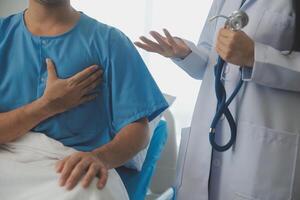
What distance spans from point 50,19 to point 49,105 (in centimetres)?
31

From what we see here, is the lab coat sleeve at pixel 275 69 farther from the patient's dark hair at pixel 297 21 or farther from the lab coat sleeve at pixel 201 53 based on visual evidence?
the lab coat sleeve at pixel 201 53

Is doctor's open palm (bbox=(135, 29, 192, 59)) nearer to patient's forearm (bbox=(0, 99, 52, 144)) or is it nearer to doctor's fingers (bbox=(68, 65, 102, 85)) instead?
doctor's fingers (bbox=(68, 65, 102, 85))

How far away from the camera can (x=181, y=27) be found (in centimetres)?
193

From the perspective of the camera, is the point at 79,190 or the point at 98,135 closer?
the point at 79,190

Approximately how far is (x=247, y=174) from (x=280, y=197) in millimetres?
108

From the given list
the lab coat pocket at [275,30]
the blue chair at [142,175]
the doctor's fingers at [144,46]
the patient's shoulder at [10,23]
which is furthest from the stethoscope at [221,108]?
the patient's shoulder at [10,23]

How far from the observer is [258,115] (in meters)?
1.08

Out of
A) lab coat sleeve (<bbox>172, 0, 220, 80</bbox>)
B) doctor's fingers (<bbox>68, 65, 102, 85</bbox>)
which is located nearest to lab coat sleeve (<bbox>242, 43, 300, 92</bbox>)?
lab coat sleeve (<bbox>172, 0, 220, 80</bbox>)

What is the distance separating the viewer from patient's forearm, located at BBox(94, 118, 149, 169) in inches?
43.4

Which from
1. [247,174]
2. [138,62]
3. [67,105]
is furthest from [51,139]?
[247,174]

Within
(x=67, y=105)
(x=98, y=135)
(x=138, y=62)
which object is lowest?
(x=98, y=135)

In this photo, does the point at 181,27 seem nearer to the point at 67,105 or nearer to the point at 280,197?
the point at 67,105

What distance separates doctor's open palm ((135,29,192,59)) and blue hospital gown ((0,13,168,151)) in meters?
0.05

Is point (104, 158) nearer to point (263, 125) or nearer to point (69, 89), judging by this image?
point (69, 89)
